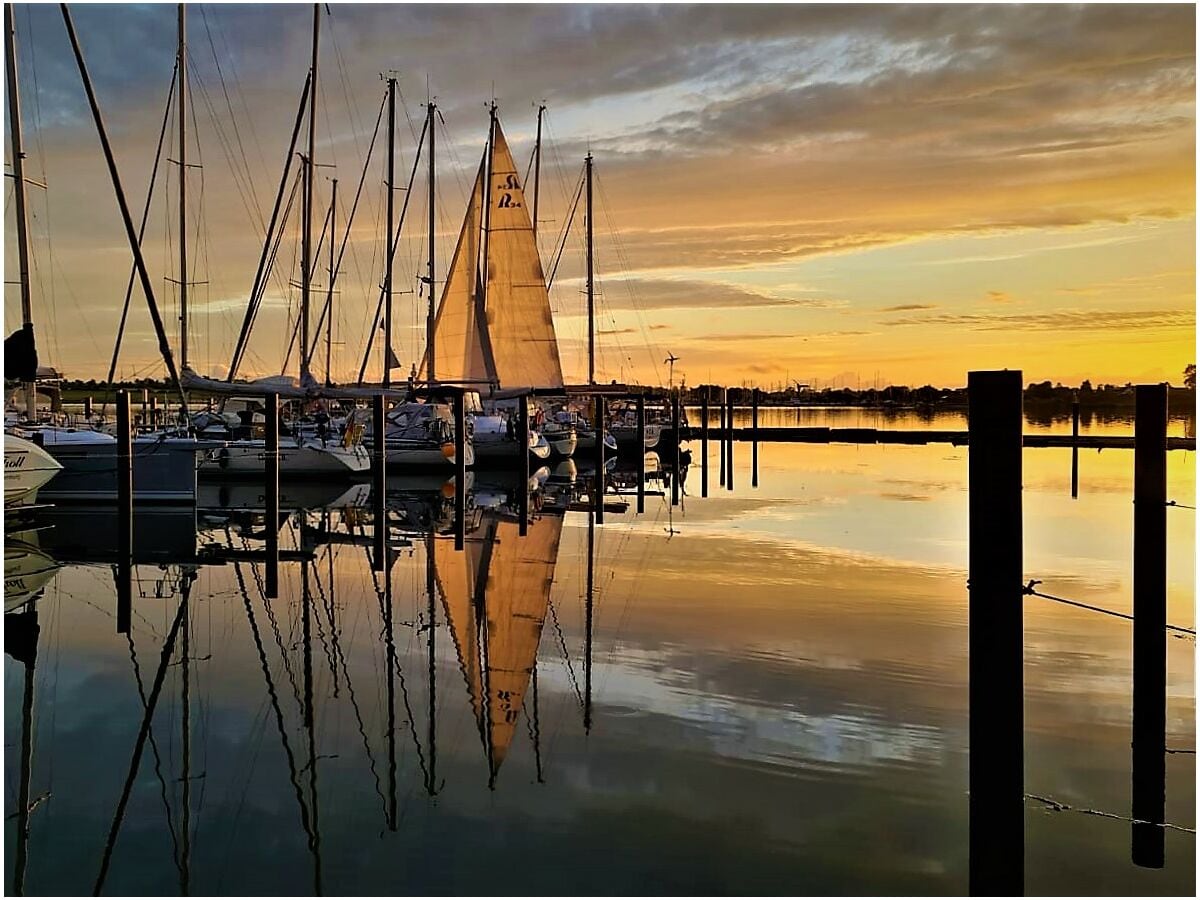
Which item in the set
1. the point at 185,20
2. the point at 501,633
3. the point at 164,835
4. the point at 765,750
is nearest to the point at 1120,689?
the point at 765,750

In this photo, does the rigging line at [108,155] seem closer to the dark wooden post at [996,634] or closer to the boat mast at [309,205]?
the boat mast at [309,205]

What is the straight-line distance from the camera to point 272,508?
25.4 metres

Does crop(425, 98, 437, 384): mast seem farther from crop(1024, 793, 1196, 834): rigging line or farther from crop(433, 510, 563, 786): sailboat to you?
crop(1024, 793, 1196, 834): rigging line

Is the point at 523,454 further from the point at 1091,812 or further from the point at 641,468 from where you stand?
the point at 1091,812

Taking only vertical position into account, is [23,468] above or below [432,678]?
above

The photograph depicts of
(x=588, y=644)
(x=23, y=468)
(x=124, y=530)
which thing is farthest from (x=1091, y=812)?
(x=23, y=468)

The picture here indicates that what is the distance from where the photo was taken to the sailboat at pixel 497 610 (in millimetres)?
10516

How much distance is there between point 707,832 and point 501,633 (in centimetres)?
686

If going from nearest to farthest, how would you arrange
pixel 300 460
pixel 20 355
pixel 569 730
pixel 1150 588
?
pixel 1150 588 → pixel 569 730 → pixel 20 355 → pixel 300 460

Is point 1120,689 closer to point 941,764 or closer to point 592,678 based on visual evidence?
point 941,764

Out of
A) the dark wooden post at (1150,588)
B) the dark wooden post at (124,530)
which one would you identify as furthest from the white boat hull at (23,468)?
the dark wooden post at (1150,588)

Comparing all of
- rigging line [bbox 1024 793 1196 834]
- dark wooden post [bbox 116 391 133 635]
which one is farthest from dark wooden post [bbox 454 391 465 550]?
rigging line [bbox 1024 793 1196 834]

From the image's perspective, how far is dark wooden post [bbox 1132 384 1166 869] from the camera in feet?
28.4

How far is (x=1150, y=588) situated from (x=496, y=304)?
36768 millimetres
